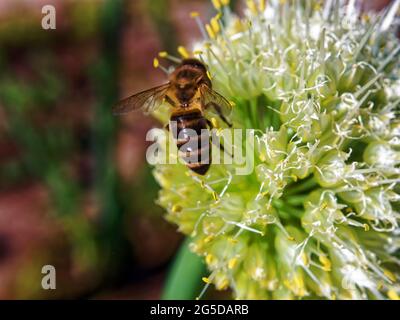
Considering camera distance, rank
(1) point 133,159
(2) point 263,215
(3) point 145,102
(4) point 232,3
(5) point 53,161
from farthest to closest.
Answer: (1) point 133,159
(5) point 53,161
(4) point 232,3
(3) point 145,102
(2) point 263,215

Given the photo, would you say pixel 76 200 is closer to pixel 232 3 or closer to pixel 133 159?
pixel 133 159

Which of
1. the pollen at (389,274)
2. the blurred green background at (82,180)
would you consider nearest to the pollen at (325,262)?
the pollen at (389,274)

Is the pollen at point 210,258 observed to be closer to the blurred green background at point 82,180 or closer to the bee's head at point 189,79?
the bee's head at point 189,79

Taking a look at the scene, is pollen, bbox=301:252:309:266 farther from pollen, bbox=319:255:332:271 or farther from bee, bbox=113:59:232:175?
bee, bbox=113:59:232:175

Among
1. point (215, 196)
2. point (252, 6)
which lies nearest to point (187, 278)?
point (215, 196)

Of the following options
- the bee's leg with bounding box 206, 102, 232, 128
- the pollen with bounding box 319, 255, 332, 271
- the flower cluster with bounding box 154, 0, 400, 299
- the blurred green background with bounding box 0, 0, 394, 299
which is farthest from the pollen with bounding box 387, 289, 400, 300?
the blurred green background with bounding box 0, 0, 394, 299

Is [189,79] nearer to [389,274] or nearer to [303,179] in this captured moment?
[303,179]

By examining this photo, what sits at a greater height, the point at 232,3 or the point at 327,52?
the point at 232,3
